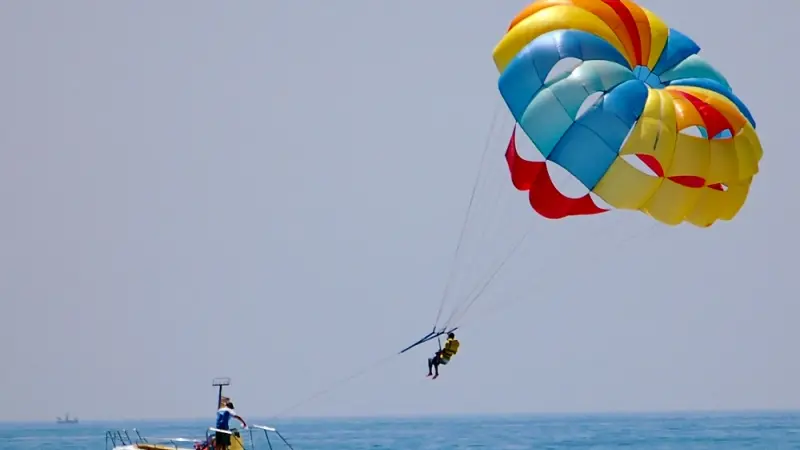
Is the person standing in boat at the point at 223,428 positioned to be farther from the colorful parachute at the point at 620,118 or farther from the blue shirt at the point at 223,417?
the colorful parachute at the point at 620,118

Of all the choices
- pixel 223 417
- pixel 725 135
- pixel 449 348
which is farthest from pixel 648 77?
pixel 223 417

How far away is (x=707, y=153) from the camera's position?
2895cm

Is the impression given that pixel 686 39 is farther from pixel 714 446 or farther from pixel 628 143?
pixel 714 446

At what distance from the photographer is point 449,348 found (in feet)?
97.0

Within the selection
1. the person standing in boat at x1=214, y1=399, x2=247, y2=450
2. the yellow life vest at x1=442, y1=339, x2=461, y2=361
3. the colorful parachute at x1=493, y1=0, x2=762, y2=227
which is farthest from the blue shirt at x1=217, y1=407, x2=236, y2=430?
the colorful parachute at x1=493, y1=0, x2=762, y2=227

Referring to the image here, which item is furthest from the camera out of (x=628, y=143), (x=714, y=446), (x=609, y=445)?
(x=609, y=445)

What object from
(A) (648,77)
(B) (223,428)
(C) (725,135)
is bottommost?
(B) (223,428)

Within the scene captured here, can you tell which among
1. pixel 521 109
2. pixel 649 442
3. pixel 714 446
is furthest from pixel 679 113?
pixel 649 442

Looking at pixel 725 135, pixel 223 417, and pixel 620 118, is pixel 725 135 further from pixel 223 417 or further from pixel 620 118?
pixel 223 417

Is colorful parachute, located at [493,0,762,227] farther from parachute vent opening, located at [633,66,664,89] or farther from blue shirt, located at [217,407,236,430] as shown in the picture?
blue shirt, located at [217,407,236,430]

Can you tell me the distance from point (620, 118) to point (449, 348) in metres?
5.82

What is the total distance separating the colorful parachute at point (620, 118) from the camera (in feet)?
93.6

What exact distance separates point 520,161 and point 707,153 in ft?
13.3

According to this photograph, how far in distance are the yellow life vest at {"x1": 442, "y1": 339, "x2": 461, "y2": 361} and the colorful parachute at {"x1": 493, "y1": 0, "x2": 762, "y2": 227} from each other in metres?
3.38
